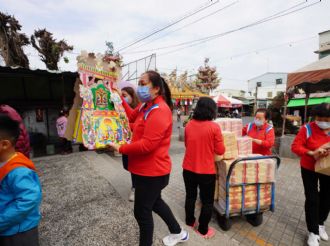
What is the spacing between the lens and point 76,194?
3686mm

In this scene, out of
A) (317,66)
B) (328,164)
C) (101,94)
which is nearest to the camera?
(328,164)

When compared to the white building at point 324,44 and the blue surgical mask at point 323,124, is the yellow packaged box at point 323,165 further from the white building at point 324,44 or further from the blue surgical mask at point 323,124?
the white building at point 324,44

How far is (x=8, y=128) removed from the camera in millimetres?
1294

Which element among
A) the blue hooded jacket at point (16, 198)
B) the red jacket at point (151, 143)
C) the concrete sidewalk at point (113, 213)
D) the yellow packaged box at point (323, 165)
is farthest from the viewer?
the concrete sidewalk at point (113, 213)

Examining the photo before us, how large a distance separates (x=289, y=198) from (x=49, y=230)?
4.07 m

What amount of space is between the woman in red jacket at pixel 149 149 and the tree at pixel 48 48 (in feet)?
33.5

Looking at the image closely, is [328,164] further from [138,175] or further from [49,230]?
[49,230]

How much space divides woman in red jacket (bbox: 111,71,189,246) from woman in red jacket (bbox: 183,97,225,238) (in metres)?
0.60

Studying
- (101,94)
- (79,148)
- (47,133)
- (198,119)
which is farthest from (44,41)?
(198,119)

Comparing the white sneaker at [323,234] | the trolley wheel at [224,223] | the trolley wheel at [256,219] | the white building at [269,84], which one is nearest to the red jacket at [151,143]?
the trolley wheel at [224,223]

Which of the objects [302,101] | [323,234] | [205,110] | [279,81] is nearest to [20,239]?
[205,110]

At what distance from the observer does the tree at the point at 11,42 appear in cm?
900

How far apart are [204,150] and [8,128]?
1856mm

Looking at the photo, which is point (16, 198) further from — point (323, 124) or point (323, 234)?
point (323, 234)
